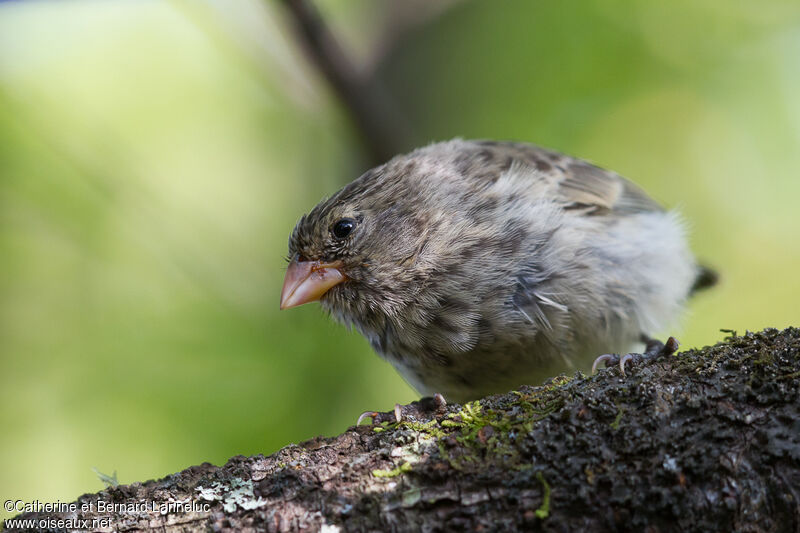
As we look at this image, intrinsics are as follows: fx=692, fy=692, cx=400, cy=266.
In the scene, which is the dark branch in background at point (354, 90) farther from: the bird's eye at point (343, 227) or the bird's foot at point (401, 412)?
the bird's foot at point (401, 412)

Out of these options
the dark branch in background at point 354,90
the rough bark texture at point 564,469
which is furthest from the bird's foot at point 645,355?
the dark branch in background at point 354,90

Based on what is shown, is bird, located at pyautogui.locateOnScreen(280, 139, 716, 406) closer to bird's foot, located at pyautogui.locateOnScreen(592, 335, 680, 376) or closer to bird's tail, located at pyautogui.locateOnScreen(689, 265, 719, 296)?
bird's foot, located at pyautogui.locateOnScreen(592, 335, 680, 376)

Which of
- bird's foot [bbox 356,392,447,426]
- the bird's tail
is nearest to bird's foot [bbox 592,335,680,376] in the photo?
bird's foot [bbox 356,392,447,426]

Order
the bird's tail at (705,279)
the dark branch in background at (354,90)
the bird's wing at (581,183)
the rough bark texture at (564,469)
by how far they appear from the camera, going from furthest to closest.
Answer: the bird's tail at (705,279) → the dark branch in background at (354,90) → the bird's wing at (581,183) → the rough bark texture at (564,469)

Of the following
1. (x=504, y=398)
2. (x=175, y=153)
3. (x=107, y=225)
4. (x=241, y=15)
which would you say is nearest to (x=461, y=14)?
(x=241, y=15)

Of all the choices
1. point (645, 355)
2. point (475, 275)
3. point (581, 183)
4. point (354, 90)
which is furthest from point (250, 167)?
point (645, 355)

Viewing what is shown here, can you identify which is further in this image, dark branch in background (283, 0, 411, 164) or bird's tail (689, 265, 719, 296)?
bird's tail (689, 265, 719, 296)

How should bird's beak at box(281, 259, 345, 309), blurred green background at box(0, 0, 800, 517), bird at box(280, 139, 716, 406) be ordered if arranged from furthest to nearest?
blurred green background at box(0, 0, 800, 517)
bird's beak at box(281, 259, 345, 309)
bird at box(280, 139, 716, 406)
